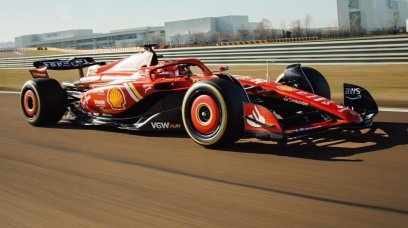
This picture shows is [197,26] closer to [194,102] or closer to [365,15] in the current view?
[365,15]

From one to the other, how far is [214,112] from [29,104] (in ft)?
13.0

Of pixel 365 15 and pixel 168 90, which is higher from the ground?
pixel 365 15

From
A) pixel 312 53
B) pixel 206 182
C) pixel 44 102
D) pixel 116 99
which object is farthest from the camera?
pixel 312 53

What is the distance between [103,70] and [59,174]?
10.1 ft

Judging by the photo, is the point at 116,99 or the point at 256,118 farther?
the point at 116,99

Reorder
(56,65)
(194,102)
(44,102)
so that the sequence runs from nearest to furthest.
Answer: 1. (194,102)
2. (44,102)
3. (56,65)

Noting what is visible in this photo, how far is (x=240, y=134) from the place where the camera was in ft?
17.0

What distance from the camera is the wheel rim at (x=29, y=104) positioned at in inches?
305

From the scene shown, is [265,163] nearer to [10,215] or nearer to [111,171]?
[111,171]

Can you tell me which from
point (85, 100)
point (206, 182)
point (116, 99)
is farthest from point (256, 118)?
point (85, 100)

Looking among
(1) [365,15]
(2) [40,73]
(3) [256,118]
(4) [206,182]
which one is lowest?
(4) [206,182]

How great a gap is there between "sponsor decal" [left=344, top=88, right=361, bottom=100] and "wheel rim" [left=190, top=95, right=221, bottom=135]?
1710 mm

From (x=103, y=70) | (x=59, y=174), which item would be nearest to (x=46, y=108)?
(x=103, y=70)

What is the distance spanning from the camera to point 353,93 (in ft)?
19.1
